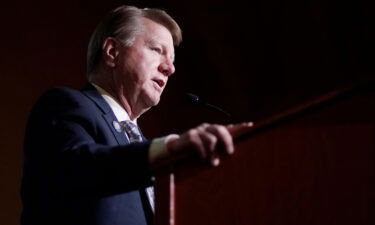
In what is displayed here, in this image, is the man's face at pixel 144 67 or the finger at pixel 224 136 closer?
the finger at pixel 224 136

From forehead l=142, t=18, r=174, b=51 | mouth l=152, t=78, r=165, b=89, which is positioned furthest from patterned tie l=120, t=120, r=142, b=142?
forehead l=142, t=18, r=174, b=51

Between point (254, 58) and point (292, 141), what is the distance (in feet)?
8.29

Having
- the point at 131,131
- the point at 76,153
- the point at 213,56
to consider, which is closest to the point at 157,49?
the point at 131,131

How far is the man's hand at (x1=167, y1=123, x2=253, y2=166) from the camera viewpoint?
0.89 metres

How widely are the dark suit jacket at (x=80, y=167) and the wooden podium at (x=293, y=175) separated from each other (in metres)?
0.10

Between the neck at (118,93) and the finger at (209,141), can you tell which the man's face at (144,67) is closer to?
the neck at (118,93)

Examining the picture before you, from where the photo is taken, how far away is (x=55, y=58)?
9.73 feet

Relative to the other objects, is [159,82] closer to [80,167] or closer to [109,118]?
[109,118]

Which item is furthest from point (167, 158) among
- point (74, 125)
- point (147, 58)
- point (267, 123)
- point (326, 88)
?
point (326, 88)

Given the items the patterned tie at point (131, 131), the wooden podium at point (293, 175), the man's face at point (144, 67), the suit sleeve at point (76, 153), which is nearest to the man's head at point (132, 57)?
the man's face at point (144, 67)

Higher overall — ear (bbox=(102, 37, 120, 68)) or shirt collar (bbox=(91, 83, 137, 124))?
ear (bbox=(102, 37, 120, 68))

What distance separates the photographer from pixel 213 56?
11.7 ft

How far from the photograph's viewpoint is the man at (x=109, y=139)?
39.5 inches

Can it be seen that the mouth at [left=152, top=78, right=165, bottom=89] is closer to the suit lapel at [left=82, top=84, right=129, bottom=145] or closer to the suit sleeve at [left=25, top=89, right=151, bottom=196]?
the suit lapel at [left=82, top=84, right=129, bottom=145]
